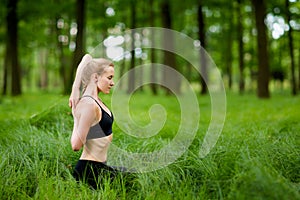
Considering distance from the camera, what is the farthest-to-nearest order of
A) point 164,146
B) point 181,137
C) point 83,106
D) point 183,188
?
point 181,137, point 164,146, point 183,188, point 83,106

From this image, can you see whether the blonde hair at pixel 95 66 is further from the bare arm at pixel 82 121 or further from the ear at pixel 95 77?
the bare arm at pixel 82 121

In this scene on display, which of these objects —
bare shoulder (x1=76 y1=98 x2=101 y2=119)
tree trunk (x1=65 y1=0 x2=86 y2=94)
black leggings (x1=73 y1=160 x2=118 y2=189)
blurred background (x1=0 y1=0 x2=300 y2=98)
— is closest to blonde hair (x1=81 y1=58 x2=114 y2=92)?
bare shoulder (x1=76 y1=98 x2=101 y2=119)

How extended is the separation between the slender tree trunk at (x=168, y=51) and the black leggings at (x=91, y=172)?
39.1 feet

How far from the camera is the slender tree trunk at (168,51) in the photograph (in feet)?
50.6

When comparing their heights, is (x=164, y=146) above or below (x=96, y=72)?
below

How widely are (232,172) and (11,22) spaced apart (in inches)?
576

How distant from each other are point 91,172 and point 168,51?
14.0m

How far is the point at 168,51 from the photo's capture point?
16547 mm

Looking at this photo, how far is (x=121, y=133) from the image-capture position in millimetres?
4426

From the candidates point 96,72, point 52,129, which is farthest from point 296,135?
point 52,129

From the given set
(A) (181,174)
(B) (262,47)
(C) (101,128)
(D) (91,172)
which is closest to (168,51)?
(B) (262,47)

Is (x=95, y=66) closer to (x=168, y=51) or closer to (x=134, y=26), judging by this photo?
(x=168, y=51)

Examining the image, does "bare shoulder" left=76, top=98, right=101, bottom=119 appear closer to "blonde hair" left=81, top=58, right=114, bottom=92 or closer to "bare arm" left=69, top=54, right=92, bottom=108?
"bare arm" left=69, top=54, right=92, bottom=108

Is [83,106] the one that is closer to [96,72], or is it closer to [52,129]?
[96,72]
